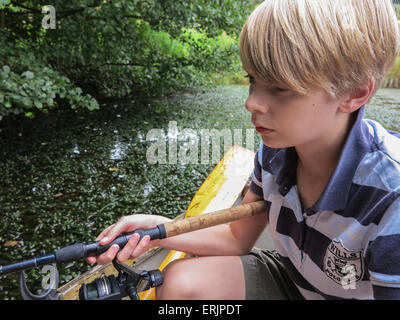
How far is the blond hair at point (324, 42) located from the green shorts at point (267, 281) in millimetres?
718

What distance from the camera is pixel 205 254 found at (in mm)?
1280

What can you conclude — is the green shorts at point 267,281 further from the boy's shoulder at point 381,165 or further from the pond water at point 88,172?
the pond water at point 88,172

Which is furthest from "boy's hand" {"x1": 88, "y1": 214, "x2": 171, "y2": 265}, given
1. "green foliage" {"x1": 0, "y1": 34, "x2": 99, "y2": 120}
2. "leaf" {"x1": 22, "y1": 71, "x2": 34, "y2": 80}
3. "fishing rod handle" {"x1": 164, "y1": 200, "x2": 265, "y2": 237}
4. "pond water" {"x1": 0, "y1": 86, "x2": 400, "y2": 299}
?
"leaf" {"x1": 22, "y1": 71, "x2": 34, "y2": 80}

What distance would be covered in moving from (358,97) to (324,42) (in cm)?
16

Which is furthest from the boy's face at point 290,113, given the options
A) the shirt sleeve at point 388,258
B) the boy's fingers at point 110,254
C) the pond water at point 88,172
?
the pond water at point 88,172

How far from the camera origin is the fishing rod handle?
Result: 1154 millimetres

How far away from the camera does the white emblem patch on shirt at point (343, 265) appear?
84cm

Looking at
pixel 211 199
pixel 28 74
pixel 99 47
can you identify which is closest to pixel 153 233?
pixel 211 199

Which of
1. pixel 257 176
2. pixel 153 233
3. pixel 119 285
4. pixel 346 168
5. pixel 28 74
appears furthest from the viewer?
pixel 28 74

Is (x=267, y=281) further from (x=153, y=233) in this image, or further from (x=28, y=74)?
(x=28, y=74)

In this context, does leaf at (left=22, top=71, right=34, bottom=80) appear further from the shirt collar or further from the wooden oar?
the shirt collar

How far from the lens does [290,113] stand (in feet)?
2.65

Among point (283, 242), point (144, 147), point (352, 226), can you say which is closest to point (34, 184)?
point (144, 147)

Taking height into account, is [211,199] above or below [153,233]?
below
